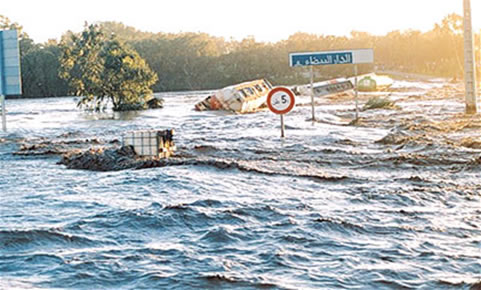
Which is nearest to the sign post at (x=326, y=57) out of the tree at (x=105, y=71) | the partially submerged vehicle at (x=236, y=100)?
the partially submerged vehicle at (x=236, y=100)

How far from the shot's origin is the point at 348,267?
24.8ft

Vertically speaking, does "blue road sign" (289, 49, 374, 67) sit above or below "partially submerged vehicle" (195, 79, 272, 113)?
above

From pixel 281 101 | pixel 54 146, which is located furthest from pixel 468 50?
pixel 54 146

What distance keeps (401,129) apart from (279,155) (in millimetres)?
6430

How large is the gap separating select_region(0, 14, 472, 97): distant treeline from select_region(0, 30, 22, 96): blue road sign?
69.1 meters

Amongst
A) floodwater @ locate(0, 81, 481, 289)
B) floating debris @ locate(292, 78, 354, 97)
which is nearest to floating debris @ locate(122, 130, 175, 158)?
floodwater @ locate(0, 81, 481, 289)

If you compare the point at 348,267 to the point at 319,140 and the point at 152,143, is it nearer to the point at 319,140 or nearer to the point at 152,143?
the point at 152,143

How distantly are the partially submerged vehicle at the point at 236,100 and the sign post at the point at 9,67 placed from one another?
562 inches

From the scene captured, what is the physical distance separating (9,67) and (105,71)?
17.6 m

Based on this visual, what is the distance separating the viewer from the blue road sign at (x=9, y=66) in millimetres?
30234

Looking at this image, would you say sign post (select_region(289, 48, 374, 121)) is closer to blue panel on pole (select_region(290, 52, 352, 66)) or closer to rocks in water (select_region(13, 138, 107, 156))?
blue panel on pole (select_region(290, 52, 352, 66))

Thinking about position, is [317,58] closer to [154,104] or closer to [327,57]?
[327,57]

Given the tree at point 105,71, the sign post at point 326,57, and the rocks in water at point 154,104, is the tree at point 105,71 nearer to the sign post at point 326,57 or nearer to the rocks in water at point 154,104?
the rocks in water at point 154,104

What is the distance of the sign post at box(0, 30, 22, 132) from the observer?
3023 centimetres
